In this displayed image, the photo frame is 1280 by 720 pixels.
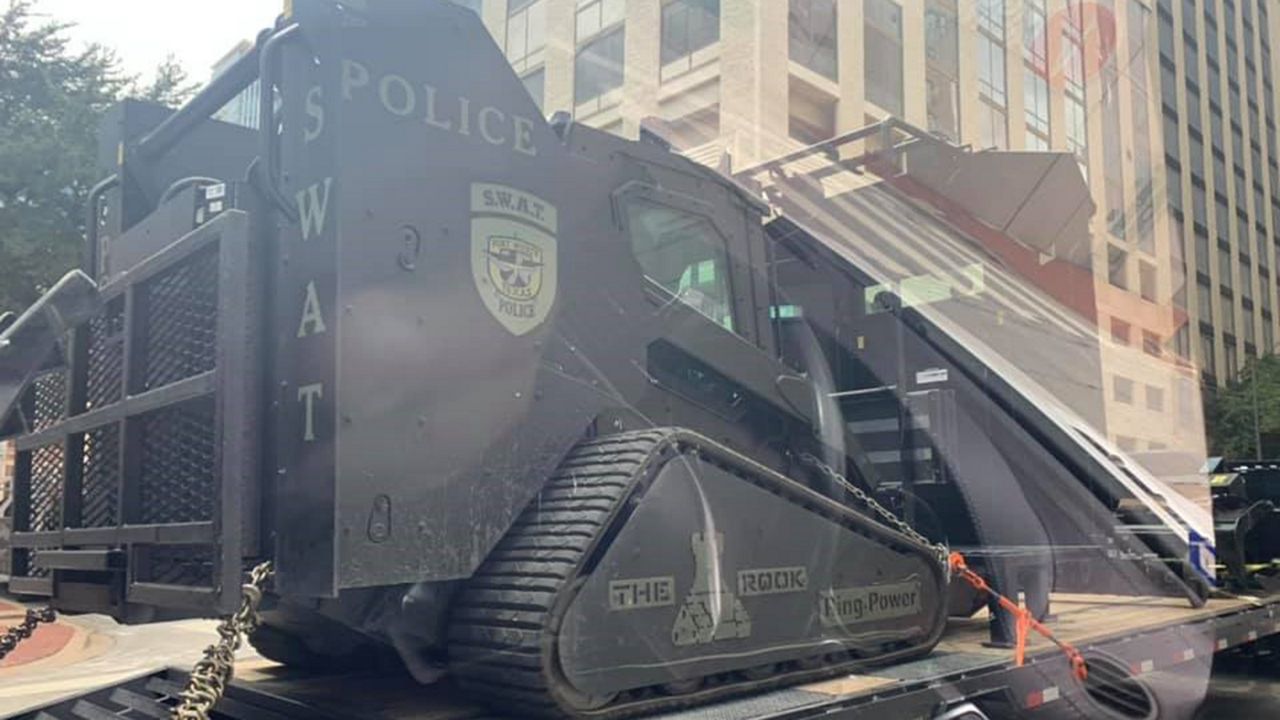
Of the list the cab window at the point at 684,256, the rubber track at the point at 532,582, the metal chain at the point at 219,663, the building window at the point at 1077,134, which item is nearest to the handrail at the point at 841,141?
the building window at the point at 1077,134

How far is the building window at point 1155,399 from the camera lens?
14.6 ft

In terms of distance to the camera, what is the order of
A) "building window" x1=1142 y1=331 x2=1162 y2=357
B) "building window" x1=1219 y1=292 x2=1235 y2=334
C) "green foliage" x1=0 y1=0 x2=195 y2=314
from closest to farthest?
"building window" x1=1142 y1=331 x2=1162 y2=357 → "building window" x1=1219 y1=292 x2=1235 y2=334 → "green foliage" x1=0 y1=0 x2=195 y2=314

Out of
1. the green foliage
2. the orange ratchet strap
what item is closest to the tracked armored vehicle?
the orange ratchet strap

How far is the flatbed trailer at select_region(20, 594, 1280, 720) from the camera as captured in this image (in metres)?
3.04

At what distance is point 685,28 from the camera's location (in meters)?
4.90

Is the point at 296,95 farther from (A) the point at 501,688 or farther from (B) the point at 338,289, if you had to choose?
(A) the point at 501,688

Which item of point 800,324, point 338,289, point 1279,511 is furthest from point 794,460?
point 1279,511

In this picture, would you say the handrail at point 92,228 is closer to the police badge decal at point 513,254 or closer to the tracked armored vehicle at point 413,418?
the tracked armored vehicle at point 413,418

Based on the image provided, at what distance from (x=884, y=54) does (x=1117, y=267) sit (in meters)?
1.28

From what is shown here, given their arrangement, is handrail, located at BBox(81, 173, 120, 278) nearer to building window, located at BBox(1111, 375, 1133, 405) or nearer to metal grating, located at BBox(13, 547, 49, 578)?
metal grating, located at BBox(13, 547, 49, 578)

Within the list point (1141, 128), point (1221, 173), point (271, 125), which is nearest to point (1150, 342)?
point (1141, 128)

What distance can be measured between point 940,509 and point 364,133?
3.05m

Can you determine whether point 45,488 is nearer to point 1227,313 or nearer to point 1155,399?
point 1155,399

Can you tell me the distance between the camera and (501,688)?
271 centimetres
